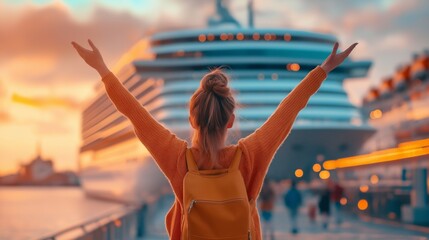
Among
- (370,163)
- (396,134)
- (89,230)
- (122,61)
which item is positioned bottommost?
(89,230)

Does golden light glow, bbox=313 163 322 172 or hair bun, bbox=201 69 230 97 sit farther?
golden light glow, bbox=313 163 322 172

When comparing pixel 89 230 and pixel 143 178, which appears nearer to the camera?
pixel 89 230

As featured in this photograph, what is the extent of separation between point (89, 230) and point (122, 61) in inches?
2194

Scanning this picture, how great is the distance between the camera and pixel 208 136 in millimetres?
2879

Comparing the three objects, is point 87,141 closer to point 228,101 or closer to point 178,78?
point 178,78

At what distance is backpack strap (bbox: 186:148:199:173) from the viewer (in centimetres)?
282

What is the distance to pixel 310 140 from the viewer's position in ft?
140

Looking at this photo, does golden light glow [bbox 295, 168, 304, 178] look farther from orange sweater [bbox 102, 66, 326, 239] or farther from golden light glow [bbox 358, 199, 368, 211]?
orange sweater [bbox 102, 66, 326, 239]

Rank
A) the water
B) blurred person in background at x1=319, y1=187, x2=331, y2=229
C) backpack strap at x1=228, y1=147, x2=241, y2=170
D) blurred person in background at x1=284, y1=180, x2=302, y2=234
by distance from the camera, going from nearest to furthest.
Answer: backpack strap at x1=228, y1=147, x2=241, y2=170 < blurred person in background at x1=284, y1=180, x2=302, y2=234 < blurred person in background at x1=319, y1=187, x2=331, y2=229 < the water

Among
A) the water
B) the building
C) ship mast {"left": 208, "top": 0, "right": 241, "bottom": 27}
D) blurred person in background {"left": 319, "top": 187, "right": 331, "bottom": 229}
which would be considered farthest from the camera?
ship mast {"left": 208, "top": 0, "right": 241, "bottom": 27}

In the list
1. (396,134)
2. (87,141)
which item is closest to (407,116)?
(396,134)

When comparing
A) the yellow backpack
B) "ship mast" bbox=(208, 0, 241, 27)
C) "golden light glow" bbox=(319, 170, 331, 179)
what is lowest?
the yellow backpack

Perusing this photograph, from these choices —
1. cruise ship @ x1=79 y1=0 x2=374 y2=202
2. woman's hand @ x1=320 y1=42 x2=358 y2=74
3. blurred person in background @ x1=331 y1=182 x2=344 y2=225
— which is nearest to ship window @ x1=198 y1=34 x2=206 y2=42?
cruise ship @ x1=79 y1=0 x2=374 y2=202

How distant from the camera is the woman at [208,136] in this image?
114 inches
